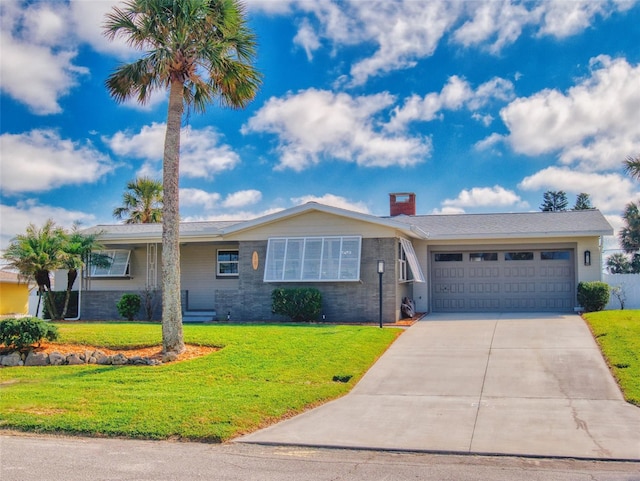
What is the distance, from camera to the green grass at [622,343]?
9.61 m

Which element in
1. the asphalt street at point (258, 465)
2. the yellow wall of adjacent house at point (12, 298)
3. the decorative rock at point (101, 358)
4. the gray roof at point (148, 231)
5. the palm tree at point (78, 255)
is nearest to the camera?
the asphalt street at point (258, 465)

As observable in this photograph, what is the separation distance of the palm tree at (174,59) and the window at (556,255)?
12030mm

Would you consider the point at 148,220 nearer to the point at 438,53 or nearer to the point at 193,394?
the point at 438,53

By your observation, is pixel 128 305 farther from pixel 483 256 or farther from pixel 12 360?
pixel 483 256

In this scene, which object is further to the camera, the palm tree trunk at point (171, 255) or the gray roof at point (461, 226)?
the gray roof at point (461, 226)

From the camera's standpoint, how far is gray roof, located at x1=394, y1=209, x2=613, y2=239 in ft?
62.2

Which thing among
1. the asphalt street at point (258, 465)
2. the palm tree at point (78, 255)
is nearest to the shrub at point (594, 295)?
the asphalt street at point (258, 465)

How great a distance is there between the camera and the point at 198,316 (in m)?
20.2

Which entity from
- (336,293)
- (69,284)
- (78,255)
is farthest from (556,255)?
(69,284)

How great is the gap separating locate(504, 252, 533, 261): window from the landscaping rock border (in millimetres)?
12840

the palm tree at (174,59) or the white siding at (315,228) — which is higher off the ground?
the palm tree at (174,59)

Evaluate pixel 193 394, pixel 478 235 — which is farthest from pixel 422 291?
pixel 193 394

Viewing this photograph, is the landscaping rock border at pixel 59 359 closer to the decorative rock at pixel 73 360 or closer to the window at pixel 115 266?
the decorative rock at pixel 73 360

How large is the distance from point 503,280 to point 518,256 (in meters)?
0.95
